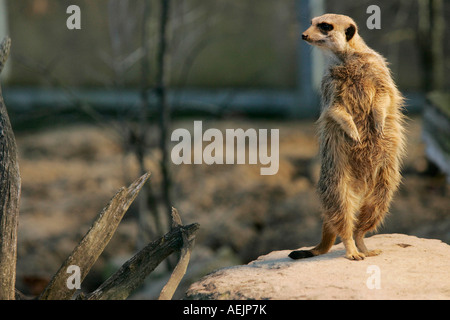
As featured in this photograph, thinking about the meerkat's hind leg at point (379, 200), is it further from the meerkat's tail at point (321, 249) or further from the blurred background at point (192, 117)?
the blurred background at point (192, 117)

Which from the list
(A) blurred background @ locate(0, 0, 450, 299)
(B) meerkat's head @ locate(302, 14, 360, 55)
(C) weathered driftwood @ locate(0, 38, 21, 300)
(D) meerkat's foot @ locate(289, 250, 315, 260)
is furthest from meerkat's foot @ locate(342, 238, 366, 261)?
(A) blurred background @ locate(0, 0, 450, 299)

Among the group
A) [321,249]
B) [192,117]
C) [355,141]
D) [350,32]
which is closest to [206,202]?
[192,117]

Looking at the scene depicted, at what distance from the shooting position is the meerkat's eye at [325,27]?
2.46m

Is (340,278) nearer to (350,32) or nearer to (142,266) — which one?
(142,266)

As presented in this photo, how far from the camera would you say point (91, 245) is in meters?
2.56

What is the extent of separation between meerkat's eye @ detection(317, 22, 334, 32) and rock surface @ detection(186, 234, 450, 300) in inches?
37.4

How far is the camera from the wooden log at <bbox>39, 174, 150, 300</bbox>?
2.50m

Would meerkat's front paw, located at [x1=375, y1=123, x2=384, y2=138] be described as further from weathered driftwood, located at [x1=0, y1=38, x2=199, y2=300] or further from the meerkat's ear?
weathered driftwood, located at [x1=0, y1=38, x2=199, y2=300]

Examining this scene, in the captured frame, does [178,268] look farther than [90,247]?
No

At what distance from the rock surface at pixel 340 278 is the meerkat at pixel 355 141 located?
150 millimetres

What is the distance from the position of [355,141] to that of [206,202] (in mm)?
3411

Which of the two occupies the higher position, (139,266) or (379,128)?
(379,128)

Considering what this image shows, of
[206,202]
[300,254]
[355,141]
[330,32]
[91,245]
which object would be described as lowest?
[206,202]
